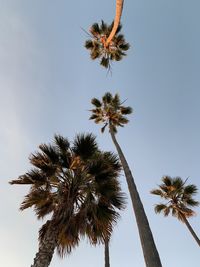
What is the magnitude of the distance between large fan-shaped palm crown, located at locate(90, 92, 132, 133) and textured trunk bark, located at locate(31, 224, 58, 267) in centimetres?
1290

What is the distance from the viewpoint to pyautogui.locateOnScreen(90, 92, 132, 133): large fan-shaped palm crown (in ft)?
68.1

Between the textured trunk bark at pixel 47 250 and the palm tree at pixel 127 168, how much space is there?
2.61 metres

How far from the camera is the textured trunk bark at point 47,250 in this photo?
7453 millimetres

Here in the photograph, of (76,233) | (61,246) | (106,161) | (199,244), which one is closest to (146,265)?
(76,233)

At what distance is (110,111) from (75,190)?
11957 mm

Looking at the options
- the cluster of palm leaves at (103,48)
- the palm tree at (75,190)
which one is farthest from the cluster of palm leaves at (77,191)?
the cluster of palm leaves at (103,48)

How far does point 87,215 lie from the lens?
9969 mm

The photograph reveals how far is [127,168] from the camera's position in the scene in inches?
447

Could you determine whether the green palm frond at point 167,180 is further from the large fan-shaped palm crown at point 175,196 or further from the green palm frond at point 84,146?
the green palm frond at point 84,146

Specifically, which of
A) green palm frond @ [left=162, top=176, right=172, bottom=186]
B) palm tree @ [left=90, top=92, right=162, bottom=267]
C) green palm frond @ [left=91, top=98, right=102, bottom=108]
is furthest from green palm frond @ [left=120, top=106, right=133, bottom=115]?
green palm frond @ [left=162, top=176, right=172, bottom=186]

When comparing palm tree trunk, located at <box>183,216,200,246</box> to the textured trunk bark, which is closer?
the textured trunk bark

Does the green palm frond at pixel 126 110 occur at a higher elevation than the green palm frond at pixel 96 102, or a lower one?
lower

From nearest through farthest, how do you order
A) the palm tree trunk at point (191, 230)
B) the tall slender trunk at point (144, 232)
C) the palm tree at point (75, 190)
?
the tall slender trunk at point (144, 232) → the palm tree at point (75, 190) → the palm tree trunk at point (191, 230)

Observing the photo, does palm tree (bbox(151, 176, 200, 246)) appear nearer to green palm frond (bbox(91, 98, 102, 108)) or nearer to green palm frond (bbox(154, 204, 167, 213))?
green palm frond (bbox(154, 204, 167, 213))
